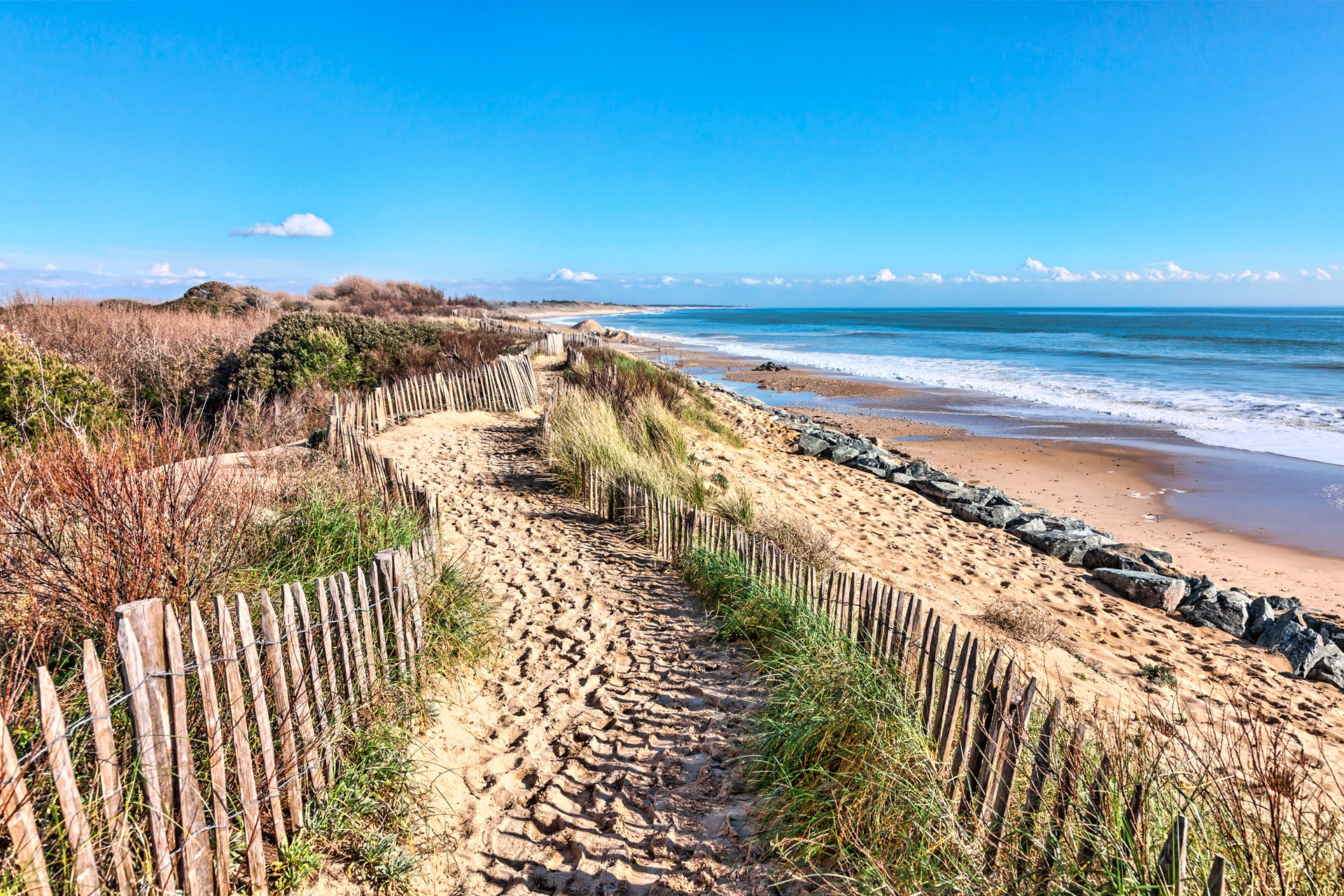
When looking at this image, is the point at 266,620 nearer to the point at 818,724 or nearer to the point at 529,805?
the point at 529,805

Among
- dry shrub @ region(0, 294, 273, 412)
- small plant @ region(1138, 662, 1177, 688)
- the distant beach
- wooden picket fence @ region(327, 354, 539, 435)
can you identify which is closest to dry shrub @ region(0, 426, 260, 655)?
small plant @ region(1138, 662, 1177, 688)

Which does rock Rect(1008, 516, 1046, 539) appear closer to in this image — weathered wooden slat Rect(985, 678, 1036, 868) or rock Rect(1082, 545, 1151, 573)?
rock Rect(1082, 545, 1151, 573)

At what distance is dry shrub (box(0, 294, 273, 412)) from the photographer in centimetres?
1318

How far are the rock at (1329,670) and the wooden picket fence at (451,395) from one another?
12.9m

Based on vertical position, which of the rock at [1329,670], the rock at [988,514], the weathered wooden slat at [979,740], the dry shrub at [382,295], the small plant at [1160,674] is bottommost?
the rock at [1329,670]

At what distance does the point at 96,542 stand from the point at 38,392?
652 cm

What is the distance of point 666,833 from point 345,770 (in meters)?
1.67

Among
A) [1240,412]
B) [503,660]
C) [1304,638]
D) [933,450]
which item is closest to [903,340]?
[1240,412]

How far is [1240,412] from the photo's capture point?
810 inches

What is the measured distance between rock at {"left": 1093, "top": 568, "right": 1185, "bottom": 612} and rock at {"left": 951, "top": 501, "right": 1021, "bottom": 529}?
2085mm

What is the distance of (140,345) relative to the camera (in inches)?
539

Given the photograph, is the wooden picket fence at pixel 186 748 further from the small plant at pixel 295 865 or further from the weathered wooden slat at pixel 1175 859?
the weathered wooden slat at pixel 1175 859

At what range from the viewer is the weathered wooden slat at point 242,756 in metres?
2.62

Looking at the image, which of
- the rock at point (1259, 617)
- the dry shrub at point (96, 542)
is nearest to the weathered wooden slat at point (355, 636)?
the dry shrub at point (96, 542)
